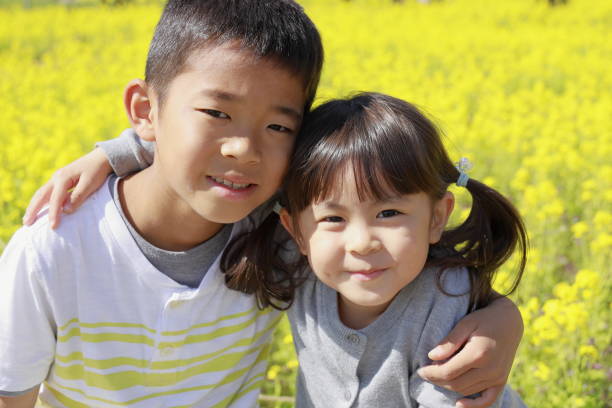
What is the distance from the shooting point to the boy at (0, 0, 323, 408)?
1.46 metres

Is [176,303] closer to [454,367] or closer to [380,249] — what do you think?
[380,249]

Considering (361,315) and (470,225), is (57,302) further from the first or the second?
(470,225)

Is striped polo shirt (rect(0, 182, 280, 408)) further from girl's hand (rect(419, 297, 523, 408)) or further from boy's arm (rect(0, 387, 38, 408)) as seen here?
girl's hand (rect(419, 297, 523, 408))

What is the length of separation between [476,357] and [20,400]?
44.0 inches

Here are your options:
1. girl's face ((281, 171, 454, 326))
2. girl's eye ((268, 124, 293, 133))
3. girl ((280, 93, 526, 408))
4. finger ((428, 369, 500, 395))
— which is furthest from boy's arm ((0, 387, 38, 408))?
finger ((428, 369, 500, 395))

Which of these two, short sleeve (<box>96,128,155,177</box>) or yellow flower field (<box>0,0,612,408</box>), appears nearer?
short sleeve (<box>96,128,155,177</box>)

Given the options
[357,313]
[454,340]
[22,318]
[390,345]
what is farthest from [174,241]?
[454,340]

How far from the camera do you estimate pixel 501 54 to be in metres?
7.73

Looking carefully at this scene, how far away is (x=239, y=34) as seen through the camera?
1.47 meters

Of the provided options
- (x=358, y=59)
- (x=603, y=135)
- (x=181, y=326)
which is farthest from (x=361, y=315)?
(x=358, y=59)

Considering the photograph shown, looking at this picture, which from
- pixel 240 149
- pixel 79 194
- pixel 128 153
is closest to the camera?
pixel 240 149

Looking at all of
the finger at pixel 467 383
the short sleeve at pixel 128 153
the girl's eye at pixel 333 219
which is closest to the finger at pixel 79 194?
the short sleeve at pixel 128 153

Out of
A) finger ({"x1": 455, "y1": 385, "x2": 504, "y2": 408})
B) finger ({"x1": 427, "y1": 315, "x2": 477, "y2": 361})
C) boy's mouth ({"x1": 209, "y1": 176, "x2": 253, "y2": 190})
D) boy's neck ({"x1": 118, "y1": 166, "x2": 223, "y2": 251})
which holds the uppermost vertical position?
boy's mouth ({"x1": 209, "y1": 176, "x2": 253, "y2": 190})

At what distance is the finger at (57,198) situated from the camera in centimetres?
158
